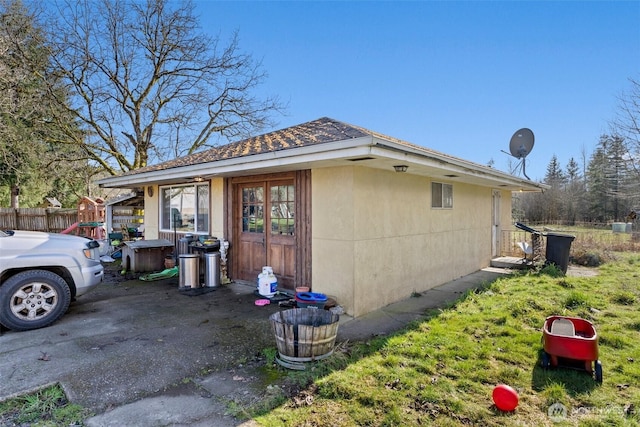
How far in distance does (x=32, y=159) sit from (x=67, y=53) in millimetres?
4571

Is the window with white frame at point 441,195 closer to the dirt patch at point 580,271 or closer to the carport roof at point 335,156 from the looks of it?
the carport roof at point 335,156

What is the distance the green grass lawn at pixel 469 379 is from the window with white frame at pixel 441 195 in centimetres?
269

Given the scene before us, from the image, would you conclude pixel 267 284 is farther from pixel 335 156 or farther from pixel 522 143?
pixel 522 143

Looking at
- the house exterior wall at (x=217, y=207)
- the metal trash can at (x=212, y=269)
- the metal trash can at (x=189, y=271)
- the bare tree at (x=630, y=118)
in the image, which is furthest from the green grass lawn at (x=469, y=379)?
the bare tree at (x=630, y=118)

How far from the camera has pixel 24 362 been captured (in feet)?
11.5

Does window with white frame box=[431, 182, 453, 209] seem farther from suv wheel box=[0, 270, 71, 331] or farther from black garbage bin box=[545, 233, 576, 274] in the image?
suv wheel box=[0, 270, 71, 331]

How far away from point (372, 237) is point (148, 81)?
14.8m

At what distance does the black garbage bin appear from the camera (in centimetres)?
836

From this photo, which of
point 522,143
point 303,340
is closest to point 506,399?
point 303,340

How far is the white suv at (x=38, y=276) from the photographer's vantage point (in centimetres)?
436

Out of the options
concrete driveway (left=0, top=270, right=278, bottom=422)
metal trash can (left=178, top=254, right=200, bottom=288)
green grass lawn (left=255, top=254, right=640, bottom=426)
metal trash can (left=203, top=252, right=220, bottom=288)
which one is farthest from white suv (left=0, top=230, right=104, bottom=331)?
green grass lawn (left=255, top=254, right=640, bottom=426)

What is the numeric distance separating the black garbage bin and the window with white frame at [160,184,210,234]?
8484 mm

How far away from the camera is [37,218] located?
15.6m

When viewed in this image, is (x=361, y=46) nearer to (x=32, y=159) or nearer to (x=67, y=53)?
(x=67, y=53)
